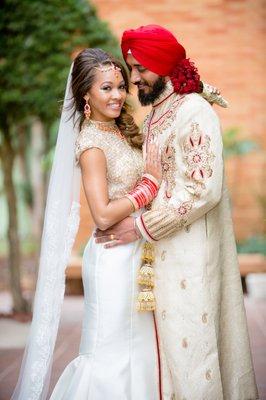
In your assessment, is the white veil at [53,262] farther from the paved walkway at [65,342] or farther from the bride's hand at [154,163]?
the paved walkway at [65,342]

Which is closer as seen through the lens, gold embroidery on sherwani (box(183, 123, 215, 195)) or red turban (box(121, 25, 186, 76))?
gold embroidery on sherwani (box(183, 123, 215, 195))

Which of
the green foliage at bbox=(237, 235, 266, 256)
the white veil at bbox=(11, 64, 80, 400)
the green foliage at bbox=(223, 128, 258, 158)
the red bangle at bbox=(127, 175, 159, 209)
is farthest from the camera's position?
the green foliage at bbox=(237, 235, 266, 256)

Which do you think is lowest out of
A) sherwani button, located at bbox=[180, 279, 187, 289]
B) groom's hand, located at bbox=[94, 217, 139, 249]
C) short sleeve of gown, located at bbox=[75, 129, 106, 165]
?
sherwani button, located at bbox=[180, 279, 187, 289]

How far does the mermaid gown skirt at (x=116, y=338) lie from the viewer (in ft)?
10.8

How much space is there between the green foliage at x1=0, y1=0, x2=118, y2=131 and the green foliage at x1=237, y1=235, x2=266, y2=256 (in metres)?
3.34

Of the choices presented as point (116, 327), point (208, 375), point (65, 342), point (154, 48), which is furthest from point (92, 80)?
point (65, 342)

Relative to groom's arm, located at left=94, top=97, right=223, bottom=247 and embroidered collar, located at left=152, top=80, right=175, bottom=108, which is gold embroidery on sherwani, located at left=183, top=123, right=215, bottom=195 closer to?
groom's arm, located at left=94, top=97, right=223, bottom=247

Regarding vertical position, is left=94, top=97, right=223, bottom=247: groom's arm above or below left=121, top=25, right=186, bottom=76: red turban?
below

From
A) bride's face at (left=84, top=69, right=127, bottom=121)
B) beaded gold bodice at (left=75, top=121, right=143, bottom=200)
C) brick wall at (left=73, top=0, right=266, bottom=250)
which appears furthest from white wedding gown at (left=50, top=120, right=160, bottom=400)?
brick wall at (left=73, top=0, right=266, bottom=250)

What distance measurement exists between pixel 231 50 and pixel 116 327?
643 centimetres

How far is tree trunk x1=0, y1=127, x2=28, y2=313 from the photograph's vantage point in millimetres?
7117

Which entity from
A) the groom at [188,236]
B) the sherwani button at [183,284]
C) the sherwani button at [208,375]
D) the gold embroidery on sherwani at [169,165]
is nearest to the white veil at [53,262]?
the groom at [188,236]

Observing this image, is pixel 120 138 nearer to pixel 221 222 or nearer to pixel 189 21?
pixel 221 222

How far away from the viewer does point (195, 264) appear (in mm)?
3178
